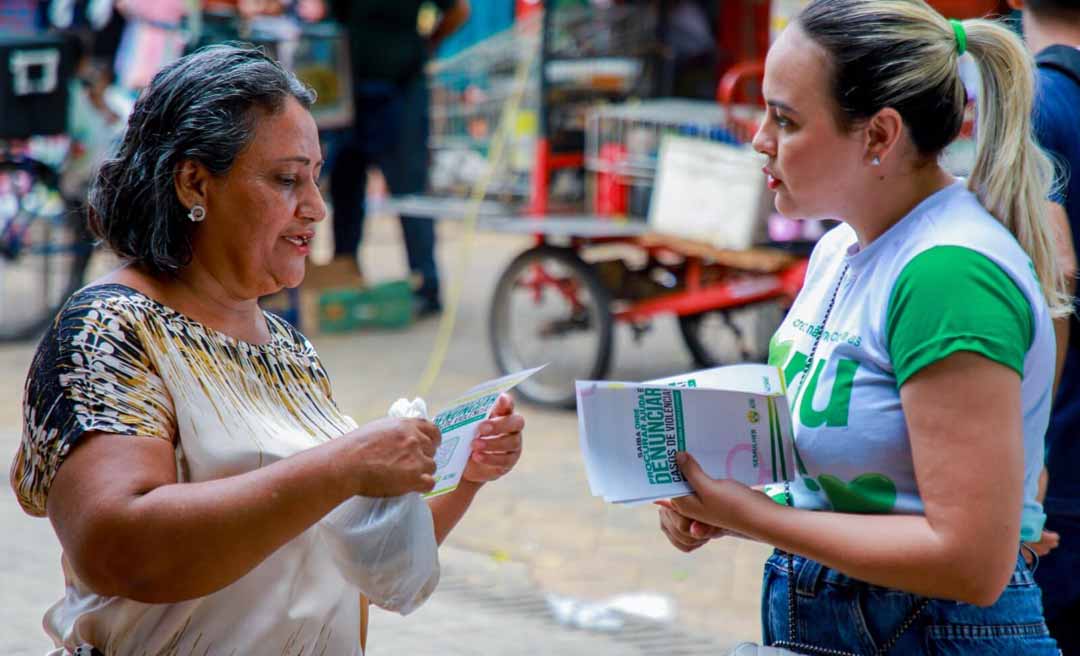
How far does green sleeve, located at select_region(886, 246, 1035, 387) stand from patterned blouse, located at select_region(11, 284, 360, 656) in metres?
0.81

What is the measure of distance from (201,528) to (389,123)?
706cm

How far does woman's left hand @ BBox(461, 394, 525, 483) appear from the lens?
2.13 metres

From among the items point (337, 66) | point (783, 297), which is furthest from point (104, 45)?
point (783, 297)

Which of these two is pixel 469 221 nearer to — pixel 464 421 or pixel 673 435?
pixel 464 421

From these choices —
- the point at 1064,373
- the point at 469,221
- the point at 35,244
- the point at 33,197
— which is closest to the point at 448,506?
the point at 1064,373

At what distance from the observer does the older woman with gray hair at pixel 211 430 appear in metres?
1.69

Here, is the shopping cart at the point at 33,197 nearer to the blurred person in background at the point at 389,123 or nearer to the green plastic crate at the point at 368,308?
the green plastic crate at the point at 368,308

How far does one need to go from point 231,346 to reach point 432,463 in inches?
14.4

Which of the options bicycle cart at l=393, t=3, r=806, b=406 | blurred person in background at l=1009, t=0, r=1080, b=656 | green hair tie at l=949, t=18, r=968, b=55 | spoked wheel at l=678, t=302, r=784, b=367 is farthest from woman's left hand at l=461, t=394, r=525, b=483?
spoked wheel at l=678, t=302, r=784, b=367

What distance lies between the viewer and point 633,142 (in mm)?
6738

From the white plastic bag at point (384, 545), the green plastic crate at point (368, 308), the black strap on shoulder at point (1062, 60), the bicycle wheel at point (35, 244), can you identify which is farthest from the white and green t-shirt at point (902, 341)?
the green plastic crate at point (368, 308)

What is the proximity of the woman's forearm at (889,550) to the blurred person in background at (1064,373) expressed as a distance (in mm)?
751

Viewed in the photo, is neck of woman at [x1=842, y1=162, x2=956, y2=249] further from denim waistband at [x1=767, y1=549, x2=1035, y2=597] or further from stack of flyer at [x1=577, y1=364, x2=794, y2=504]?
denim waistband at [x1=767, y1=549, x2=1035, y2=597]

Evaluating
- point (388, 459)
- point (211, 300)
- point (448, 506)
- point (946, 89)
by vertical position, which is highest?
point (946, 89)
